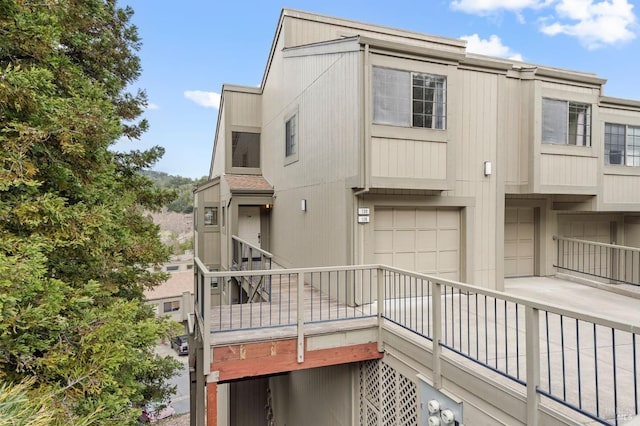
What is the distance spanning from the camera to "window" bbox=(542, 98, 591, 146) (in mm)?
8117

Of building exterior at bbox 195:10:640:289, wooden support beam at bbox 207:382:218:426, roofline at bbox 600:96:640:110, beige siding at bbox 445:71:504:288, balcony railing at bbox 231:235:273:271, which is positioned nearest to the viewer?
wooden support beam at bbox 207:382:218:426

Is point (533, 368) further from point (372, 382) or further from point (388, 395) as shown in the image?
point (372, 382)

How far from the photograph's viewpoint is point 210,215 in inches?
574

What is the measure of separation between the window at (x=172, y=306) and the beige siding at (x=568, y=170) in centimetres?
2778

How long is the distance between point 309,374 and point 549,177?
22.4 feet

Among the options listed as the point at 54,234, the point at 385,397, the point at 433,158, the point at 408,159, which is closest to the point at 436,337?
the point at 385,397

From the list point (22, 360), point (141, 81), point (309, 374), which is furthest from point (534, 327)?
point (141, 81)

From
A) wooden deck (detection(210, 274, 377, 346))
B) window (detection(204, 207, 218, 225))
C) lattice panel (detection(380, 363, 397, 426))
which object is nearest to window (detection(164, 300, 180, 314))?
window (detection(204, 207, 218, 225))

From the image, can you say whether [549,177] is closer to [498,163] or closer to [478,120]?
[498,163]

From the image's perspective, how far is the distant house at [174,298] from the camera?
27203 millimetres

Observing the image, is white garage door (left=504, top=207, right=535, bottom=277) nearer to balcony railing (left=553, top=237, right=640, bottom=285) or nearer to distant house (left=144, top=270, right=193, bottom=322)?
balcony railing (left=553, top=237, right=640, bottom=285)

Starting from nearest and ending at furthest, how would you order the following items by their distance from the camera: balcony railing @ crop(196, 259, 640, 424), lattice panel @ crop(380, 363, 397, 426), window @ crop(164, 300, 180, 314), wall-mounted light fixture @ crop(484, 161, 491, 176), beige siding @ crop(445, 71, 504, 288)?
balcony railing @ crop(196, 259, 640, 424) < lattice panel @ crop(380, 363, 397, 426) < beige siding @ crop(445, 71, 504, 288) < wall-mounted light fixture @ crop(484, 161, 491, 176) < window @ crop(164, 300, 180, 314)

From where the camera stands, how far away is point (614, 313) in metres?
6.12

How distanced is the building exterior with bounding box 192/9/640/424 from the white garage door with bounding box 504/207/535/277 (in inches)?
1.5
